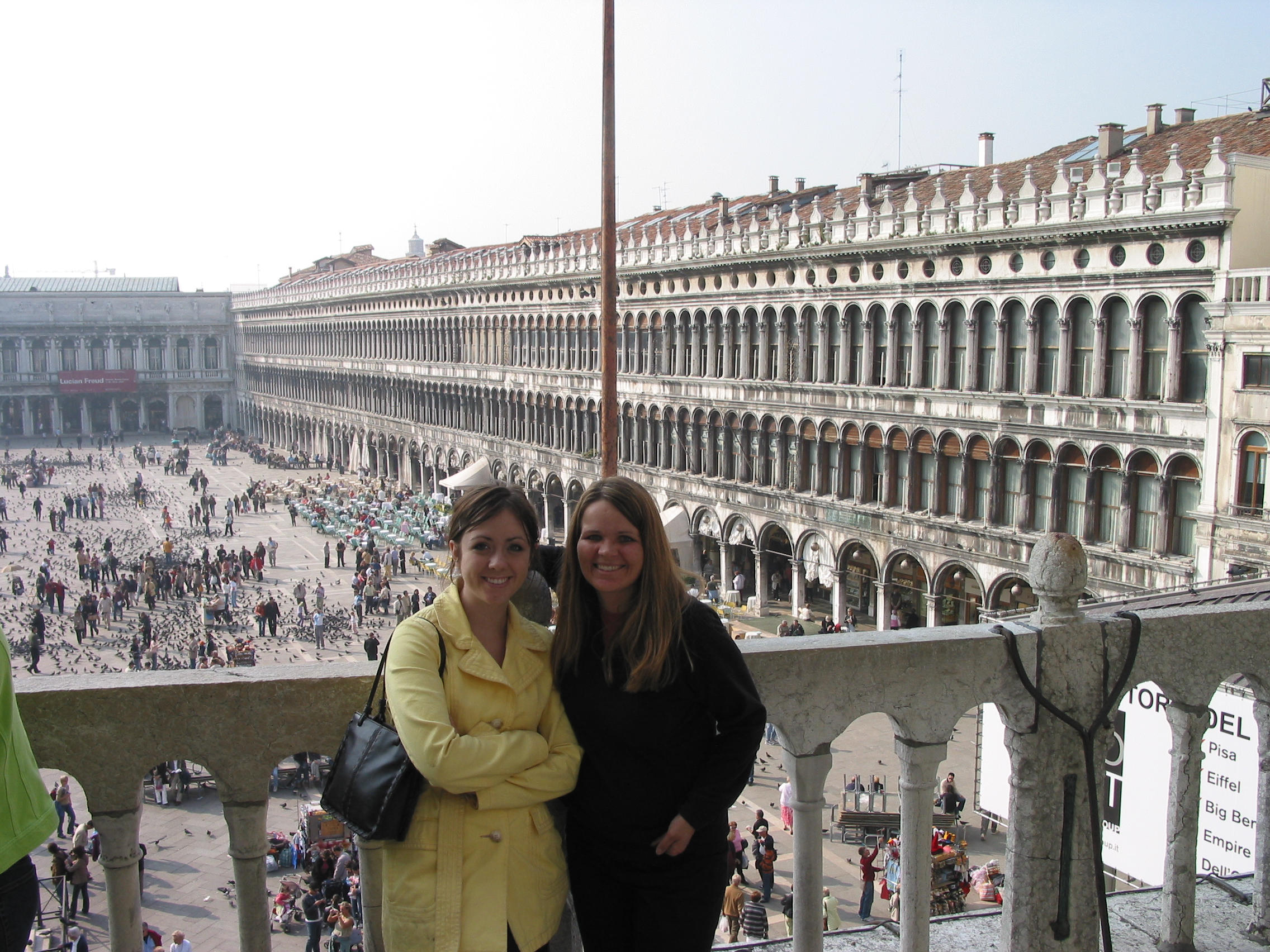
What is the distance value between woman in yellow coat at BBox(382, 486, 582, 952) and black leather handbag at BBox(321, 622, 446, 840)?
6 centimetres

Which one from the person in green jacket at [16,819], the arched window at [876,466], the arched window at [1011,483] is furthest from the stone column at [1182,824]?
the arched window at [876,466]

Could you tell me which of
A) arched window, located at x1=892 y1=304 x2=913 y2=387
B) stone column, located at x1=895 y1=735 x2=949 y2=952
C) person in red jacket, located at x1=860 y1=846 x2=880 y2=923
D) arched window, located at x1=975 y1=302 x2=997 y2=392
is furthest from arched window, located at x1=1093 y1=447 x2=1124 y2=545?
stone column, located at x1=895 y1=735 x2=949 y2=952

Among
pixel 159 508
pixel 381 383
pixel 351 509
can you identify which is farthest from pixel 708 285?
pixel 381 383

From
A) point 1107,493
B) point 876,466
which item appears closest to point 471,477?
point 876,466

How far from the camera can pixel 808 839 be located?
12.0 feet

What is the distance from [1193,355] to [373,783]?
22259mm

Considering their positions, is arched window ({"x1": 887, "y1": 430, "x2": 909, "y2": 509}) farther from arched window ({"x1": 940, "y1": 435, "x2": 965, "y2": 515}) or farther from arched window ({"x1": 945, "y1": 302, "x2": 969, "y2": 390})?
arched window ({"x1": 945, "y1": 302, "x2": 969, "y2": 390})

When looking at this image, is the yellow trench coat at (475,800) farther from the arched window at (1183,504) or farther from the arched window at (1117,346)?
the arched window at (1117,346)

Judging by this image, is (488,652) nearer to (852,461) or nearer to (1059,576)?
(1059,576)

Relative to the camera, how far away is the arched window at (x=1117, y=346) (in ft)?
74.8

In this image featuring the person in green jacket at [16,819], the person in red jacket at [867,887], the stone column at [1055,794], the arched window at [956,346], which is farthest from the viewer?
the arched window at [956,346]

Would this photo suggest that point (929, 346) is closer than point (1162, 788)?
No

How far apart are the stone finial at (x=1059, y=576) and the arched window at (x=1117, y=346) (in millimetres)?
20785

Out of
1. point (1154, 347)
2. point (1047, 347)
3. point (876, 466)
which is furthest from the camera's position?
point (876, 466)
